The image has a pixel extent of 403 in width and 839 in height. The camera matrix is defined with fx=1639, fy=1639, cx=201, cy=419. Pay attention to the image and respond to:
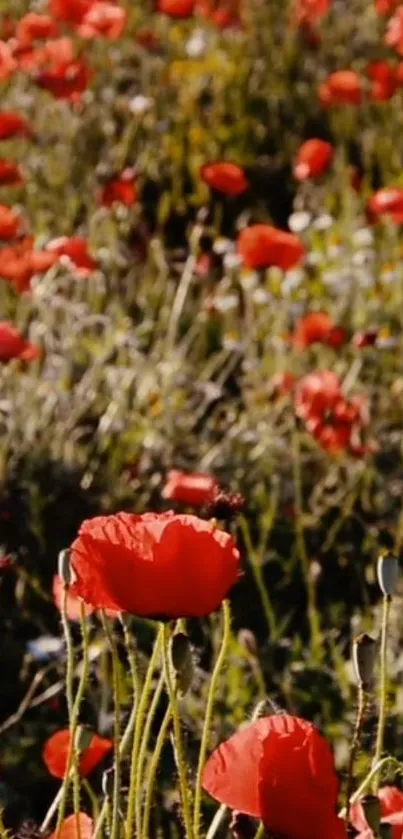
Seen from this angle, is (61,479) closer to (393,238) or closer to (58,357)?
(58,357)

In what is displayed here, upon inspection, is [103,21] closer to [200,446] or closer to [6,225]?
[6,225]

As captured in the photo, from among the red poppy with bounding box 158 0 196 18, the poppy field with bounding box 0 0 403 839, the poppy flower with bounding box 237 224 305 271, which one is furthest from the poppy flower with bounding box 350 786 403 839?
the red poppy with bounding box 158 0 196 18

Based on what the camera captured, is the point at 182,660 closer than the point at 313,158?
Yes

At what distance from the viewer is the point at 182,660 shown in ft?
4.16

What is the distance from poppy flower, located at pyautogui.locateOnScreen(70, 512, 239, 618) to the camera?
1.20 m

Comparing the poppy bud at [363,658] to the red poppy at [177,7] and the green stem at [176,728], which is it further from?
the red poppy at [177,7]

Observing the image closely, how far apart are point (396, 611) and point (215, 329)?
1499 millimetres

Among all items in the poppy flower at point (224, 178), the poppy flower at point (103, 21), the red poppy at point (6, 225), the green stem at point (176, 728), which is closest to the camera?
the green stem at point (176, 728)

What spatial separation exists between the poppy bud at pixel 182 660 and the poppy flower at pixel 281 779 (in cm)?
12

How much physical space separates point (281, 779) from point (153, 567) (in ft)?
0.61

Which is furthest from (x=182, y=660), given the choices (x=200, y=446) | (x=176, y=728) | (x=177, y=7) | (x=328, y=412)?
(x=177, y=7)

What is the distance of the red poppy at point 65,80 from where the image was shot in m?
4.10

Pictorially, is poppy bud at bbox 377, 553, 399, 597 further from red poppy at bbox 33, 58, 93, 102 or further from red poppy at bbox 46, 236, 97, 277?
red poppy at bbox 33, 58, 93, 102

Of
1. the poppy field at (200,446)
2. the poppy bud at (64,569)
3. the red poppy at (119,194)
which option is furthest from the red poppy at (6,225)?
the poppy bud at (64,569)
